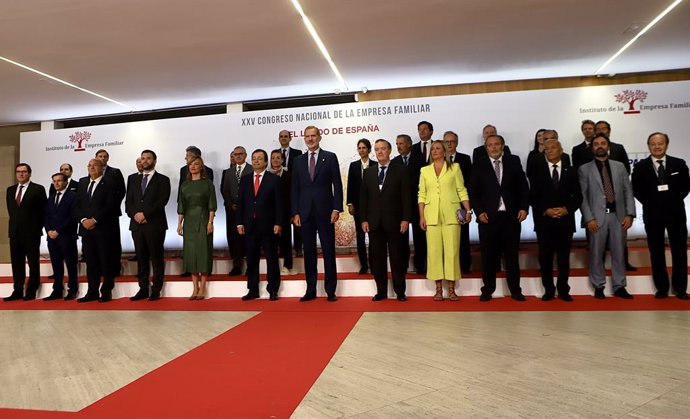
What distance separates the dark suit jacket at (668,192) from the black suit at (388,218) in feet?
6.82

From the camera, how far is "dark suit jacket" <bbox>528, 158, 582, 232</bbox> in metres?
3.76

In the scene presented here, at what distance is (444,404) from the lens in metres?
1.69

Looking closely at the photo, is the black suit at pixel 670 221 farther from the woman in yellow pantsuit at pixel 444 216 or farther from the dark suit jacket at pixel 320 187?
the dark suit jacket at pixel 320 187

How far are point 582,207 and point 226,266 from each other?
3.96 metres

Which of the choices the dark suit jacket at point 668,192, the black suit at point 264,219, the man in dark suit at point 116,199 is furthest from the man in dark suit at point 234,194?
the dark suit jacket at point 668,192

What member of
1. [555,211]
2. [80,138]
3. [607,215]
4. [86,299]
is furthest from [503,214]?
[80,138]

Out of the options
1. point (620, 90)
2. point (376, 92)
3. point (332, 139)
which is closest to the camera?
point (620, 90)

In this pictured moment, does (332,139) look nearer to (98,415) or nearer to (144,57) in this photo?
(144,57)

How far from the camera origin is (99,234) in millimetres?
4559

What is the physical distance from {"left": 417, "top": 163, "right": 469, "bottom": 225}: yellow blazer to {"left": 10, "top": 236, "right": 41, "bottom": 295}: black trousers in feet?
14.2

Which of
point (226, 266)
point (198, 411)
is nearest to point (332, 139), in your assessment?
point (226, 266)

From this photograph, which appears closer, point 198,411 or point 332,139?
point 198,411

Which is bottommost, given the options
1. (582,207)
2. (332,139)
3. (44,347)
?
(44,347)

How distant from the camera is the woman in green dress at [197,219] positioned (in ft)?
14.1
